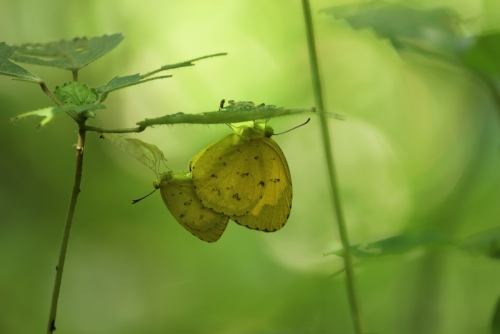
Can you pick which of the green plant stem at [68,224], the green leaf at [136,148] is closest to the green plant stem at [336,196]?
the green leaf at [136,148]

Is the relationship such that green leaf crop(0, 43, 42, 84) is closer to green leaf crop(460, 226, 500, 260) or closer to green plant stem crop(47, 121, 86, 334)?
green plant stem crop(47, 121, 86, 334)

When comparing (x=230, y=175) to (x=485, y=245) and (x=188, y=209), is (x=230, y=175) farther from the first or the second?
(x=485, y=245)

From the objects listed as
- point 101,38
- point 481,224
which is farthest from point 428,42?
point 481,224

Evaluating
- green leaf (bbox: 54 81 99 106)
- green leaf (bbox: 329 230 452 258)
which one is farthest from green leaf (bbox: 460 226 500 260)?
green leaf (bbox: 54 81 99 106)

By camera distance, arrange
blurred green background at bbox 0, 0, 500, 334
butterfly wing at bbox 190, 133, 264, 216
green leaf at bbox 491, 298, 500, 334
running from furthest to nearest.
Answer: blurred green background at bbox 0, 0, 500, 334 → butterfly wing at bbox 190, 133, 264, 216 → green leaf at bbox 491, 298, 500, 334

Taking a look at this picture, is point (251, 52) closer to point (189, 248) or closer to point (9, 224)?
point (189, 248)

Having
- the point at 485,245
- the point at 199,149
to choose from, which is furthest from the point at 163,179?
the point at 199,149
